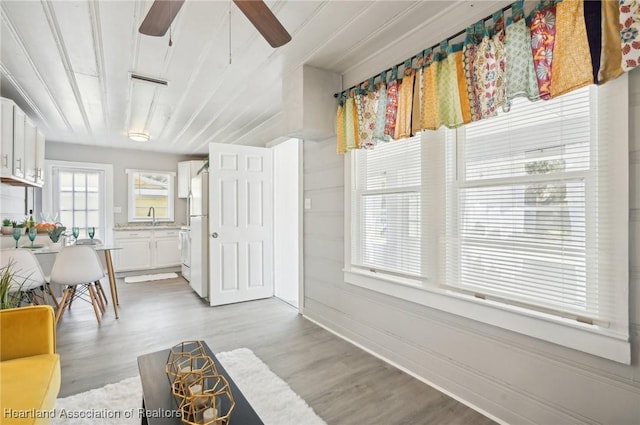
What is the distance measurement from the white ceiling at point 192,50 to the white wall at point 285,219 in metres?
0.65

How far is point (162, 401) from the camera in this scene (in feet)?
3.92

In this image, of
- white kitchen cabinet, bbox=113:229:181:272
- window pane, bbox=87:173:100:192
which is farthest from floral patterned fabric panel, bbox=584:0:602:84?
window pane, bbox=87:173:100:192

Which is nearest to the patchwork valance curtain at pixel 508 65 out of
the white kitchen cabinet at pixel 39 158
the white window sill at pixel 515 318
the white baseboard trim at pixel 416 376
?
the white window sill at pixel 515 318

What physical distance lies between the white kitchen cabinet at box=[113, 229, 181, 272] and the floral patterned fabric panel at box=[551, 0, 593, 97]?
21.6ft

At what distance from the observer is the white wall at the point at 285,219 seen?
4.36 meters

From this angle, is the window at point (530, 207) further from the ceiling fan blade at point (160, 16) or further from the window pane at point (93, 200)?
the window pane at point (93, 200)

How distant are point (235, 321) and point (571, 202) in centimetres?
312

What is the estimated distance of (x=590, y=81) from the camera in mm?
1374

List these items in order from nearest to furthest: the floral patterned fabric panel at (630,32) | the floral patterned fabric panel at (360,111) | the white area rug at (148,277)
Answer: the floral patterned fabric panel at (630,32), the floral patterned fabric panel at (360,111), the white area rug at (148,277)

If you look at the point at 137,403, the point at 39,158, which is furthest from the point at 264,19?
the point at 39,158

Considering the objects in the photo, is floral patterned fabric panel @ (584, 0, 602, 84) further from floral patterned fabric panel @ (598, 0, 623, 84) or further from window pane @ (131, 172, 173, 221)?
window pane @ (131, 172, 173, 221)

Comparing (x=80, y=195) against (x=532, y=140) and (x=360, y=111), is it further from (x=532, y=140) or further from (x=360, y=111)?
(x=532, y=140)

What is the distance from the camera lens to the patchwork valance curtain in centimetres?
135

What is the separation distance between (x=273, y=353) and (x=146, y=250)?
15.4 feet
